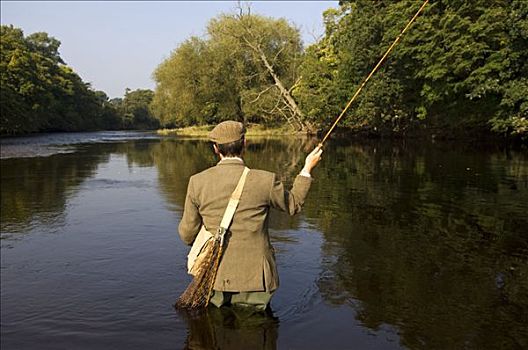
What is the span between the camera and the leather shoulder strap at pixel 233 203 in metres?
3.89

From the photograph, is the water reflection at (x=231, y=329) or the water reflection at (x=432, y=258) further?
the water reflection at (x=432, y=258)

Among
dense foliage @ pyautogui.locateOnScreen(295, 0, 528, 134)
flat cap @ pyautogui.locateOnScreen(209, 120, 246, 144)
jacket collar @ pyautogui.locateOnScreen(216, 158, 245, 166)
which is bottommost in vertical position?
jacket collar @ pyautogui.locateOnScreen(216, 158, 245, 166)

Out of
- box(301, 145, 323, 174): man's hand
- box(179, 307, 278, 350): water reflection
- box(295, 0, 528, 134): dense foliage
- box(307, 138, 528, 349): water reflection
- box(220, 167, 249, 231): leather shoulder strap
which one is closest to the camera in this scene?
box(220, 167, 249, 231): leather shoulder strap

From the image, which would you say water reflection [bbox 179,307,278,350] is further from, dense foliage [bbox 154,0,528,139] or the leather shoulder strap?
dense foliage [bbox 154,0,528,139]

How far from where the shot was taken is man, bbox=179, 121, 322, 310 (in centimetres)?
393

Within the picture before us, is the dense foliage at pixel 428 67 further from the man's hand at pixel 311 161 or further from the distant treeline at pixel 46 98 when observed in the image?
the distant treeline at pixel 46 98

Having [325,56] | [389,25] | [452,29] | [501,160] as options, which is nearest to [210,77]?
[325,56]

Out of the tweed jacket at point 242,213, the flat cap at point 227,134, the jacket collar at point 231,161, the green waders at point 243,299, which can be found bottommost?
the green waders at point 243,299

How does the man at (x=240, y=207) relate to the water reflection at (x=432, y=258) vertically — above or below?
above

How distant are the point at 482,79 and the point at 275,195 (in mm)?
26370

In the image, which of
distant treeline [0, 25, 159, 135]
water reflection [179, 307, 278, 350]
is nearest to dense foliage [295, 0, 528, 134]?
water reflection [179, 307, 278, 350]

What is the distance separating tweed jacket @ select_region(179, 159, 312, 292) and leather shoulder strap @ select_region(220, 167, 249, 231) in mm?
34

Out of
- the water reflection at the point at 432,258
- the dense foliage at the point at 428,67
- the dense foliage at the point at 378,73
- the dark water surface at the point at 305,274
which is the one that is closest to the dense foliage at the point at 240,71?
the dense foliage at the point at 378,73

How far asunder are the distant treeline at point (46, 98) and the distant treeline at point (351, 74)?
322 mm
